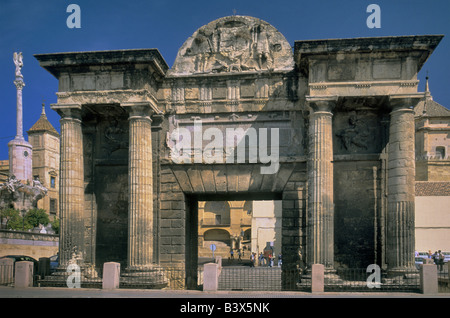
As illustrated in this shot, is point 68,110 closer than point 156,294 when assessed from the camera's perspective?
No

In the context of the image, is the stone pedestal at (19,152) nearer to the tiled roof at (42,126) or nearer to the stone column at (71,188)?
the tiled roof at (42,126)

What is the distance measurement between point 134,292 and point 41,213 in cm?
4623

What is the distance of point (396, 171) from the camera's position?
1550 cm

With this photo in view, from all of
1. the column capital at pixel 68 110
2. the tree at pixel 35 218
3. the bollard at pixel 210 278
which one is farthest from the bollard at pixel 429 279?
the tree at pixel 35 218

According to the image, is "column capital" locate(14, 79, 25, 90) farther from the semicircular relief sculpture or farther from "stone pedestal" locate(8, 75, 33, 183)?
the semicircular relief sculpture

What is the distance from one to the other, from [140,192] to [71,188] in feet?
8.31

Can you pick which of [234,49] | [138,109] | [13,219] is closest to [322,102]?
[234,49]

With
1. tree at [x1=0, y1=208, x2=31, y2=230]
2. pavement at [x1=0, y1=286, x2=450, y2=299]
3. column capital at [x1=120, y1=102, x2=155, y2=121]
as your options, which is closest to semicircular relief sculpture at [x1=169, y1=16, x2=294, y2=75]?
column capital at [x1=120, y1=102, x2=155, y2=121]

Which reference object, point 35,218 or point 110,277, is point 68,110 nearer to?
point 110,277

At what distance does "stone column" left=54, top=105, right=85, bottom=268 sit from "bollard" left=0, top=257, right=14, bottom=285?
2433 mm

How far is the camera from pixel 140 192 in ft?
52.8

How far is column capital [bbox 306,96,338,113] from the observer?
15.5 m
